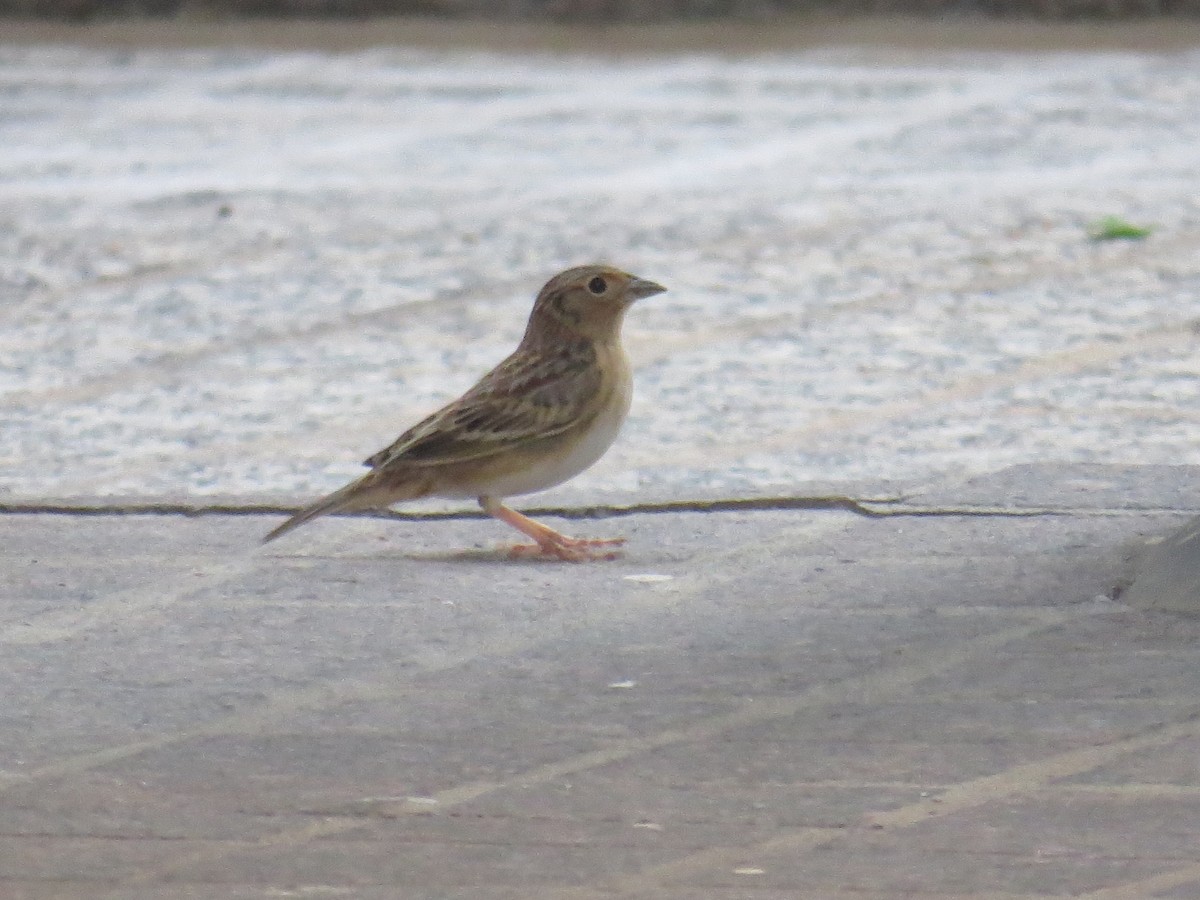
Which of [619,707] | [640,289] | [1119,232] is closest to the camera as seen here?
[619,707]

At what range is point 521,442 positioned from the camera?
5387 millimetres

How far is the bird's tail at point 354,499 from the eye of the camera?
17.3 ft

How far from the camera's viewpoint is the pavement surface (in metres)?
3.70

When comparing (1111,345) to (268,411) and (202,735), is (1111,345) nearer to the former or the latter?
(268,411)

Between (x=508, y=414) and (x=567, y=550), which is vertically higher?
(x=508, y=414)

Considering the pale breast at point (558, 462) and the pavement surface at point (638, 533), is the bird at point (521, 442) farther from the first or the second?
the pavement surface at point (638, 533)

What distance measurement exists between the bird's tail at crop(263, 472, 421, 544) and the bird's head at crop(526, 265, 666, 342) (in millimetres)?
511

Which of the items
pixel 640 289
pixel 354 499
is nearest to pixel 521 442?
pixel 354 499

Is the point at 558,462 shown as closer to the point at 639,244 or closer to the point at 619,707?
the point at 619,707

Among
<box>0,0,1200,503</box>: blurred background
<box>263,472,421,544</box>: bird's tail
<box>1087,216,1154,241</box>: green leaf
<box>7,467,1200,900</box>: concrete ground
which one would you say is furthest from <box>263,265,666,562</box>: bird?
<box>1087,216,1154,241</box>: green leaf


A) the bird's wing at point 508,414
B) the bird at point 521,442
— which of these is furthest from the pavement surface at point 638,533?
the bird's wing at point 508,414

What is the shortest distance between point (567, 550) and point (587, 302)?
60 cm

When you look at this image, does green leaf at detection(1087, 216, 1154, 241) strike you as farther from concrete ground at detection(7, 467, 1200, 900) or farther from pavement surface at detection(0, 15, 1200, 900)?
concrete ground at detection(7, 467, 1200, 900)

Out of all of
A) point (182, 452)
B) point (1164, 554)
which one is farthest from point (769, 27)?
point (1164, 554)
